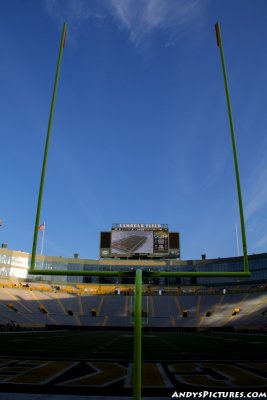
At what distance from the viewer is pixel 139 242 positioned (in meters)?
44.2

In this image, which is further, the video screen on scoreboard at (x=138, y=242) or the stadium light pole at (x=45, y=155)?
the video screen on scoreboard at (x=138, y=242)

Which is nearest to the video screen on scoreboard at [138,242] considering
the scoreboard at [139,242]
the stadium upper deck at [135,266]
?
the scoreboard at [139,242]

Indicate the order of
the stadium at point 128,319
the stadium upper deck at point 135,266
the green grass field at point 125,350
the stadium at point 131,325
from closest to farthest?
the stadium at point 131,325
the stadium at point 128,319
the green grass field at point 125,350
the stadium upper deck at point 135,266

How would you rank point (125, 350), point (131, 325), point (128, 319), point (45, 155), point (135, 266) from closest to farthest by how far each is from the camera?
point (45, 155) → point (125, 350) → point (131, 325) → point (128, 319) → point (135, 266)

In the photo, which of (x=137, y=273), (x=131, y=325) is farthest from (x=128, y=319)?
(x=137, y=273)

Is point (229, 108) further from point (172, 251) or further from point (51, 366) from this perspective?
point (172, 251)

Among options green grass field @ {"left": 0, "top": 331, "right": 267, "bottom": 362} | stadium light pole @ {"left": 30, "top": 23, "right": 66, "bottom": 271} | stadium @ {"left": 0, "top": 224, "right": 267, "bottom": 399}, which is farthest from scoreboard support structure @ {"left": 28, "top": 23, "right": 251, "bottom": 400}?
green grass field @ {"left": 0, "top": 331, "right": 267, "bottom": 362}

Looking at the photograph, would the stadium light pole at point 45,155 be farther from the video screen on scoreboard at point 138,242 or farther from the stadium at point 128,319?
the video screen on scoreboard at point 138,242

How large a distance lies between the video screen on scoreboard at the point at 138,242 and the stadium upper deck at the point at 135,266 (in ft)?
43.6

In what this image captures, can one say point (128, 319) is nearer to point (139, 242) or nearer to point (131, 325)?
point (131, 325)

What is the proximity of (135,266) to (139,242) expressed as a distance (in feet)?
52.3

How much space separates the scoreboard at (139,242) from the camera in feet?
144

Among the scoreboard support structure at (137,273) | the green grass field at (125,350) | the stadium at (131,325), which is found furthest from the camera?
the green grass field at (125,350)

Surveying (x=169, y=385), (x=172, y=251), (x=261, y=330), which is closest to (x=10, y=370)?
(x=169, y=385)
